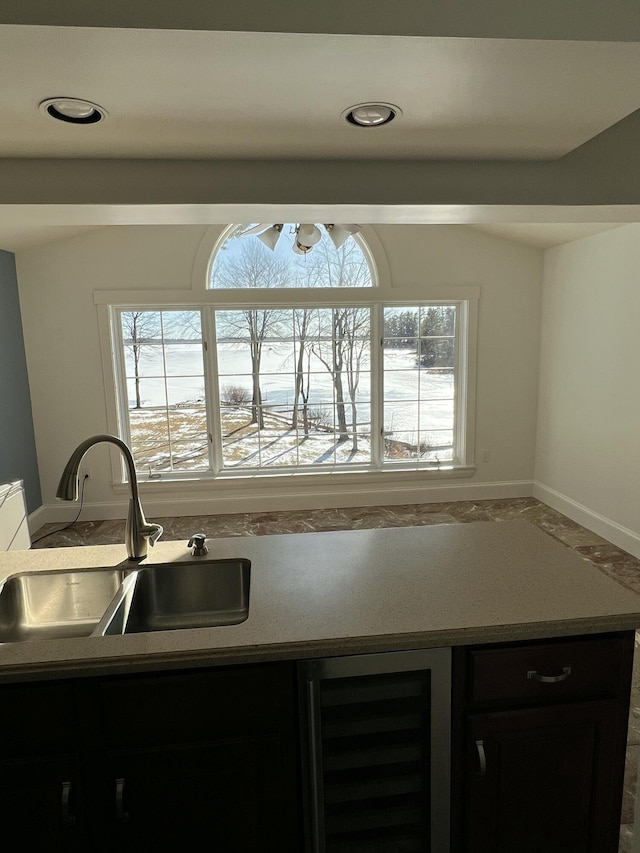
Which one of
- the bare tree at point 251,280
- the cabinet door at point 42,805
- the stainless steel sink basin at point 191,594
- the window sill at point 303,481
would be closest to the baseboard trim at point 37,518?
the window sill at point 303,481

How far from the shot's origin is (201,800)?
1294 mm

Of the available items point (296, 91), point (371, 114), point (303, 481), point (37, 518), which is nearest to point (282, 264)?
point (303, 481)

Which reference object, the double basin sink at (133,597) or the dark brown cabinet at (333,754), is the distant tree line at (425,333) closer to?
the double basin sink at (133,597)

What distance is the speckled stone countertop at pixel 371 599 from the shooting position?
4.07 ft

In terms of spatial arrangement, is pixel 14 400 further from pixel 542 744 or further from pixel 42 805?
pixel 542 744

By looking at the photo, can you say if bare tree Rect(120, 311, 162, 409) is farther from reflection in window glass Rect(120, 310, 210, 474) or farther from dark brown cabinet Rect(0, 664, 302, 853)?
dark brown cabinet Rect(0, 664, 302, 853)

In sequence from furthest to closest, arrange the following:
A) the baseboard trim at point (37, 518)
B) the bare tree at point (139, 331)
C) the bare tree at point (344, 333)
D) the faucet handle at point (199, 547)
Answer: the bare tree at point (344, 333) → the bare tree at point (139, 331) → the baseboard trim at point (37, 518) → the faucet handle at point (199, 547)

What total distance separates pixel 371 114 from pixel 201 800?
6.14 feet

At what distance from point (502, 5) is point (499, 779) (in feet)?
6.00

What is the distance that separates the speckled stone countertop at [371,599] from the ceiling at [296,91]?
133 centimetres

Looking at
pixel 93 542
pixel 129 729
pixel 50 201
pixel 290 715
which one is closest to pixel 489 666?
pixel 290 715

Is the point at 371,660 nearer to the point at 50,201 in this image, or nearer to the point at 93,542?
the point at 50,201

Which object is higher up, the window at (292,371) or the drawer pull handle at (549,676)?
the window at (292,371)

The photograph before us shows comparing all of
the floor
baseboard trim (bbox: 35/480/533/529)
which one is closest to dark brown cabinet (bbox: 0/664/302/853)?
the floor
